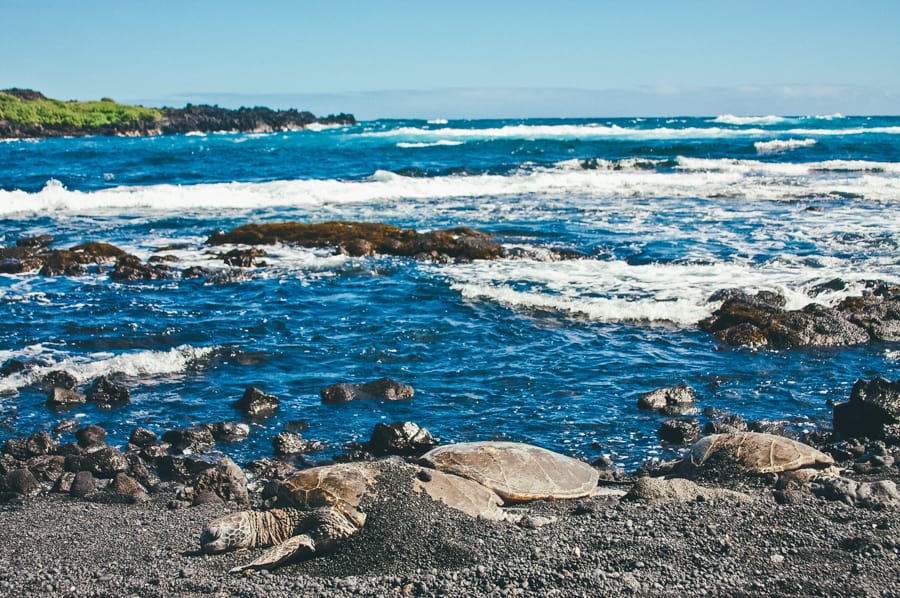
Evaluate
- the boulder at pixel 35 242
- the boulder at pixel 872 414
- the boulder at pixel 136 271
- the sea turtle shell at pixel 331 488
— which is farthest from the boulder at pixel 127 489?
the boulder at pixel 35 242

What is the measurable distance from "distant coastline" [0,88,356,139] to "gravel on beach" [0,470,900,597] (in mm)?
84950

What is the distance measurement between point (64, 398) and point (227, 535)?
14.4 ft

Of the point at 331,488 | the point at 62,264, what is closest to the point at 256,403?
the point at 331,488

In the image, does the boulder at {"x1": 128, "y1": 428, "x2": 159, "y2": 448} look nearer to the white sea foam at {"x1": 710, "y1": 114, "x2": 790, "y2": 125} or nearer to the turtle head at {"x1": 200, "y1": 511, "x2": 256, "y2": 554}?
the turtle head at {"x1": 200, "y1": 511, "x2": 256, "y2": 554}

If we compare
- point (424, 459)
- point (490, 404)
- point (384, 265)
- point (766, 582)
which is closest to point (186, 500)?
point (424, 459)

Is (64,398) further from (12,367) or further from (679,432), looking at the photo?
(679,432)

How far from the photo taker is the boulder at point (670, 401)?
8086 mm

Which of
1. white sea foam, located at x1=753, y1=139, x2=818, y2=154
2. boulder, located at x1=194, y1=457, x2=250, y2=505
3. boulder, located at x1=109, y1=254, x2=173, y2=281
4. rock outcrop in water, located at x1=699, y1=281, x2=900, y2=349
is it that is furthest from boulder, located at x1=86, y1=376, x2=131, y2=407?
white sea foam, located at x1=753, y1=139, x2=818, y2=154

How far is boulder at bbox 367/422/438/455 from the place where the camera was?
7176 millimetres

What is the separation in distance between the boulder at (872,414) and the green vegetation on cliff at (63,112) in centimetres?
9337

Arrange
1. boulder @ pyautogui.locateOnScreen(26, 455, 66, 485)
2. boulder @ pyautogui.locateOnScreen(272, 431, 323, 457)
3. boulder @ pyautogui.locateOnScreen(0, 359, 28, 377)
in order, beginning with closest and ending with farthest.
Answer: boulder @ pyautogui.locateOnScreen(26, 455, 66, 485) < boulder @ pyautogui.locateOnScreen(272, 431, 323, 457) < boulder @ pyautogui.locateOnScreen(0, 359, 28, 377)

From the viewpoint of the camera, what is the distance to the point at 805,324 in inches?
408

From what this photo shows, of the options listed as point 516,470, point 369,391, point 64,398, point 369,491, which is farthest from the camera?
point 369,391

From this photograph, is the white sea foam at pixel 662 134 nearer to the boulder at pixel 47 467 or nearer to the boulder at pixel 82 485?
the boulder at pixel 47 467
